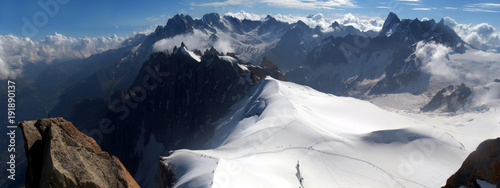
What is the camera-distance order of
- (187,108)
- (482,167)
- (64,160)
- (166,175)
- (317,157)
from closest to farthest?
(64,160) → (482,167) → (166,175) → (317,157) → (187,108)

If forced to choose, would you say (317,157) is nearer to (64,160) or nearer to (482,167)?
(482,167)

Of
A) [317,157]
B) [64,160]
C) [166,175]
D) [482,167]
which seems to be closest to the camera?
[64,160]

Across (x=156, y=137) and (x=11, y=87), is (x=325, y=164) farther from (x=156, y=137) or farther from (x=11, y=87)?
(x=156, y=137)

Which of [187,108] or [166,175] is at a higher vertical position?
[166,175]

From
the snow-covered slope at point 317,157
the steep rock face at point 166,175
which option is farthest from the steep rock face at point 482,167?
the steep rock face at point 166,175

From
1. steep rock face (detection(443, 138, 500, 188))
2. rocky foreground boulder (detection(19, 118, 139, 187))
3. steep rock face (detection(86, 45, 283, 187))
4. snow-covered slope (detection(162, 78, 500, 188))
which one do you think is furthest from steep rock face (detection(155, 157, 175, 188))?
steep rock face (detection(86, 45, 283, 187))

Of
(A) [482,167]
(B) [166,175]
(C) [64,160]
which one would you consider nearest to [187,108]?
(B) [166,175]
